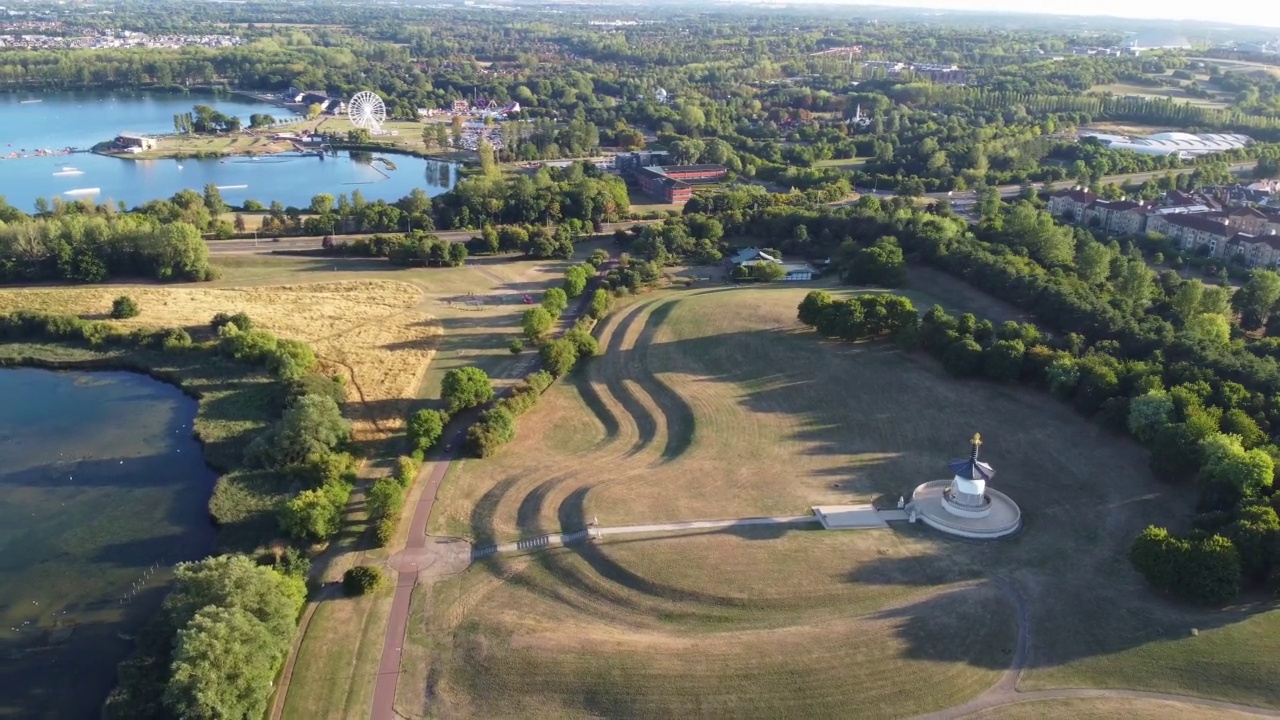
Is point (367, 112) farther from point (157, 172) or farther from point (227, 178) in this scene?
point (157, 172)

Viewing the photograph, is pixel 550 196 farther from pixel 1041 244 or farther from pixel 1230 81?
pixel 1230 81

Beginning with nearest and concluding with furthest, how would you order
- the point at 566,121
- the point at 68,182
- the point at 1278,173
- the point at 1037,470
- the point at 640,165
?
the point at 1037,470 < the point at 1278,173 < the point at 68,182 < the point at 640,165 < the point at 566,121

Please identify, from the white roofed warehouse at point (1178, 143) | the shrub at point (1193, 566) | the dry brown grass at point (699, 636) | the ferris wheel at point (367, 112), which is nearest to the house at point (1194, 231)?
the white roofed warehouse at point (1178, 143)

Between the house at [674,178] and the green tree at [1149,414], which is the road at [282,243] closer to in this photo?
the house at [674,178]

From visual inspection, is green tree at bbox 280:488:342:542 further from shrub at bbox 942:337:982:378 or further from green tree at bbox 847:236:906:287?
green tree at bbox 847:236:906:287

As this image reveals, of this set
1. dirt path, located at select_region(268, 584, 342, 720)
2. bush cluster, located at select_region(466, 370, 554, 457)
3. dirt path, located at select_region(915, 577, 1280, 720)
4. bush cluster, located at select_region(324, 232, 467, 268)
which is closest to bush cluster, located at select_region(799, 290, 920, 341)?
bush cluster, located at select_region(466, 370, 554, 457)

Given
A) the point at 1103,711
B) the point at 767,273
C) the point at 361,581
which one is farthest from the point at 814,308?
the point at 361,581

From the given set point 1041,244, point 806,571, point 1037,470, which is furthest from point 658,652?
point 1041,244
